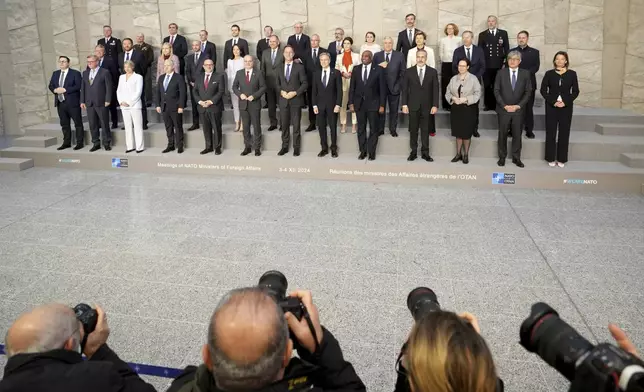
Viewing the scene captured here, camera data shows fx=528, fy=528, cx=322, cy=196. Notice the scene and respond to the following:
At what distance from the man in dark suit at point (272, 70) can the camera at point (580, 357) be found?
25.1ft

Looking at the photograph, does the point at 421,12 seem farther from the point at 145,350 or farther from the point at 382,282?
the point at 145,350

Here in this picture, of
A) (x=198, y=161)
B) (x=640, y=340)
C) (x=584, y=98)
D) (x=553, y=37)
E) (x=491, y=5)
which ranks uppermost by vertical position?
(x=491, y=5)

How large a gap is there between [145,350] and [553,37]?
9263 millimetres

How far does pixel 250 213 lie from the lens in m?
6.07

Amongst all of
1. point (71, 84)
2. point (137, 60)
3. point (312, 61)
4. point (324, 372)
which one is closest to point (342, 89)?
point (312, 61)

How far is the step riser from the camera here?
7686 mm

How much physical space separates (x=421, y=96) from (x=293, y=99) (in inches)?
76.5

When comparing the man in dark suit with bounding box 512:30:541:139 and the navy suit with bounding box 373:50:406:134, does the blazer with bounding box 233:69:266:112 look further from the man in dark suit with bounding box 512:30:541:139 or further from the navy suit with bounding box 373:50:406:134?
the man in dark suit with bounding box 512:30:541:139

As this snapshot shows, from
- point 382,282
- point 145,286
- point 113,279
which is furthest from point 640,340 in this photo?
point 113,279

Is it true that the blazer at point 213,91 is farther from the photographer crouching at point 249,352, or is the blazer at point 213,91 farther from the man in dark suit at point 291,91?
the photographer crouching at point 249,352

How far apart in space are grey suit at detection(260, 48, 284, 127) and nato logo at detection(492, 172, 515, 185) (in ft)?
12.2

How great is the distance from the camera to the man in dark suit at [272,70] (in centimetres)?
882

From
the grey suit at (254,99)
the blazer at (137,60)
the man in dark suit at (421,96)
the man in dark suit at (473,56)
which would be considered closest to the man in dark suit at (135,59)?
the blazer at (137,60)

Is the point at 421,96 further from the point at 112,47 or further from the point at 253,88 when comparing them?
the point at 112,47
